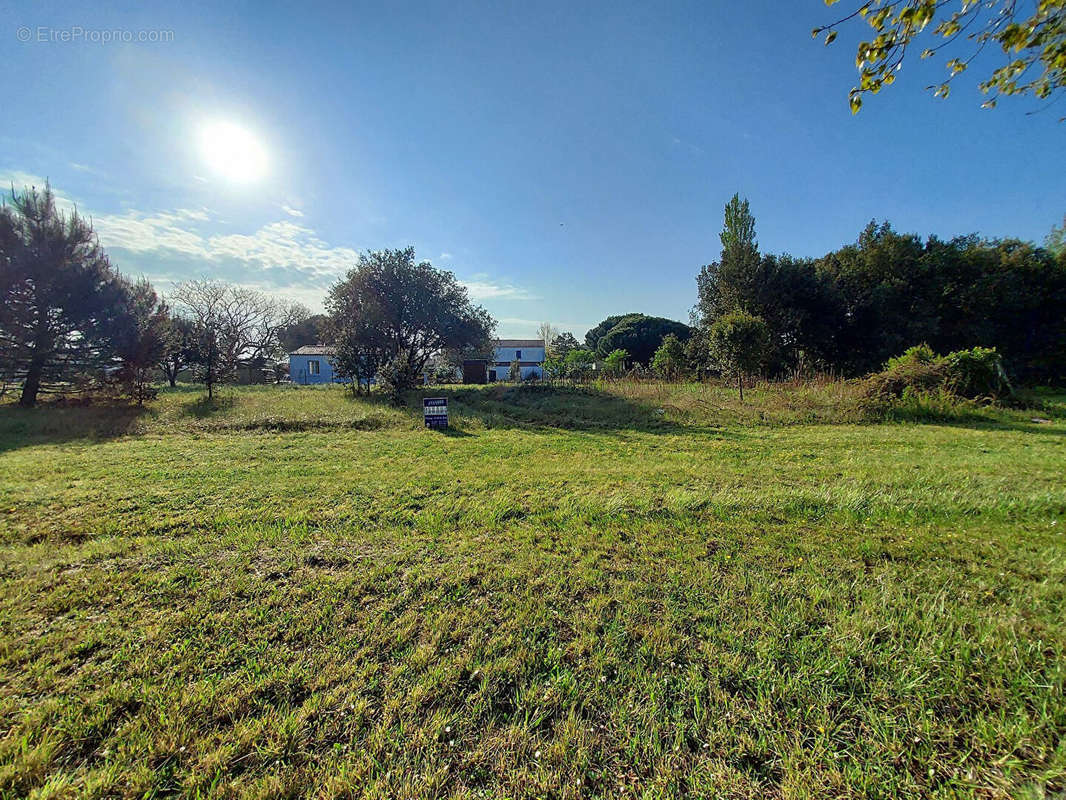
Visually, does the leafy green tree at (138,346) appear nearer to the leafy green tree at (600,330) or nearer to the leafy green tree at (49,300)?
the leafy green tree at (49,300)

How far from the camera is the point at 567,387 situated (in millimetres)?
15641

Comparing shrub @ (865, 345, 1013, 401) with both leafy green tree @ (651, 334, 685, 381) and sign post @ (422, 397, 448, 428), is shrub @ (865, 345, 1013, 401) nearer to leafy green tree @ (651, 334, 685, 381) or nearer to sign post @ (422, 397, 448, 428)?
leafy green tree @ (651, 334, 685, 381)

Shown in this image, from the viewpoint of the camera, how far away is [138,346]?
12.9 metres

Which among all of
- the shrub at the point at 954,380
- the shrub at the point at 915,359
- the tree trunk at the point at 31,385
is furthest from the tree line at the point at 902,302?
the tree trunk at the point at 31,385

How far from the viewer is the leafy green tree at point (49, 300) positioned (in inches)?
447

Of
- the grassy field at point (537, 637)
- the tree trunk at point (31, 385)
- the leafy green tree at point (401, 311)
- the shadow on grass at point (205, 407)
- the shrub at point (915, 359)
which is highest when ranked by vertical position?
the leafy green tree at point (401, 311)

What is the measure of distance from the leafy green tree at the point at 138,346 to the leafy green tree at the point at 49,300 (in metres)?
0.24

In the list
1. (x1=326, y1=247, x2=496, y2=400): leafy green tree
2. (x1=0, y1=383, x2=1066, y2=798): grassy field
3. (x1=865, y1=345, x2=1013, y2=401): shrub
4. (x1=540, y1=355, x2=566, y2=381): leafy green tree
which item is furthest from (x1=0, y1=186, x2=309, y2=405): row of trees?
(x1=865, y1=345, x2=1013, y2=401): shrub

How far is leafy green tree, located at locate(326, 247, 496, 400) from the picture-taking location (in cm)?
1858

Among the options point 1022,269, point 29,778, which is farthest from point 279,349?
point 1022,269

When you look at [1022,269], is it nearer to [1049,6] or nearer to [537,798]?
[1049,6]

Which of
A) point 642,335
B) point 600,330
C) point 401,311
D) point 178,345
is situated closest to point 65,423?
point 178,345

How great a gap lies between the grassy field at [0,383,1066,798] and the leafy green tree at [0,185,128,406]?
11.4 metres

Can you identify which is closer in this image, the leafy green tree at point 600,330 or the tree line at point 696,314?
the tree line at point 696,314
